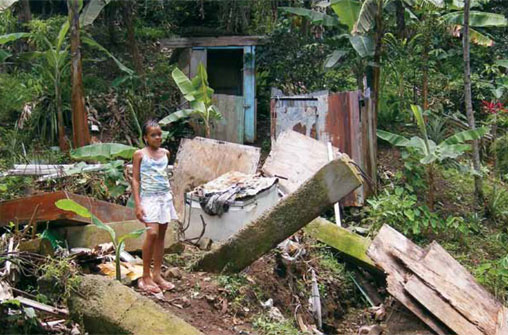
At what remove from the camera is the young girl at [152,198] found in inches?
222

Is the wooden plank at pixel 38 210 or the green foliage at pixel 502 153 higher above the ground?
the wooden plank at pixel 38 210

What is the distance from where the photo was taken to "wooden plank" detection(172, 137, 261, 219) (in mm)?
9312

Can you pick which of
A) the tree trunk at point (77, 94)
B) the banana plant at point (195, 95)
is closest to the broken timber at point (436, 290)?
the banana plant at point (195, 95)

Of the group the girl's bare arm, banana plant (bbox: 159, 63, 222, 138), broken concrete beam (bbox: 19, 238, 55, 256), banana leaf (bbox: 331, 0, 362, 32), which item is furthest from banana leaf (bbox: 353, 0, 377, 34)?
broken concrete beam (bbox: 19, 238, 55, 256)

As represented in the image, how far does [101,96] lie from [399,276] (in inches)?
300

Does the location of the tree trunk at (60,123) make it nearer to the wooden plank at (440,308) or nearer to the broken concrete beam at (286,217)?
the broken concrete beam at (286,217)

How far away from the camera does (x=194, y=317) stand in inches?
212

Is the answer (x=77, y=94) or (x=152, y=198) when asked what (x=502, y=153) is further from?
(x=152, y=198)

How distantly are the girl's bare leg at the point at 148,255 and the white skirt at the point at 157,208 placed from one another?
0.06 metres

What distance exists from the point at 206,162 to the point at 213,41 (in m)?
3.92

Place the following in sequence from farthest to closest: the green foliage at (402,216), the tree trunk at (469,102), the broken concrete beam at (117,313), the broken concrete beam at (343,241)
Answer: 1. the tree trunk at (469,102)
2. the green foliage at (402,216)
3. the broken concrete beam at (343,241)
4. the broken concrete beam at (117,313)

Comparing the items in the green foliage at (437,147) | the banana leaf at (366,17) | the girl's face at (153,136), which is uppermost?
the banana leaf at (366,17)

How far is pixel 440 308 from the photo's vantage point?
612cm

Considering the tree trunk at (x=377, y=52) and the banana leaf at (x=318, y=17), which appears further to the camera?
the banana leaf at (x=318, y=17)
